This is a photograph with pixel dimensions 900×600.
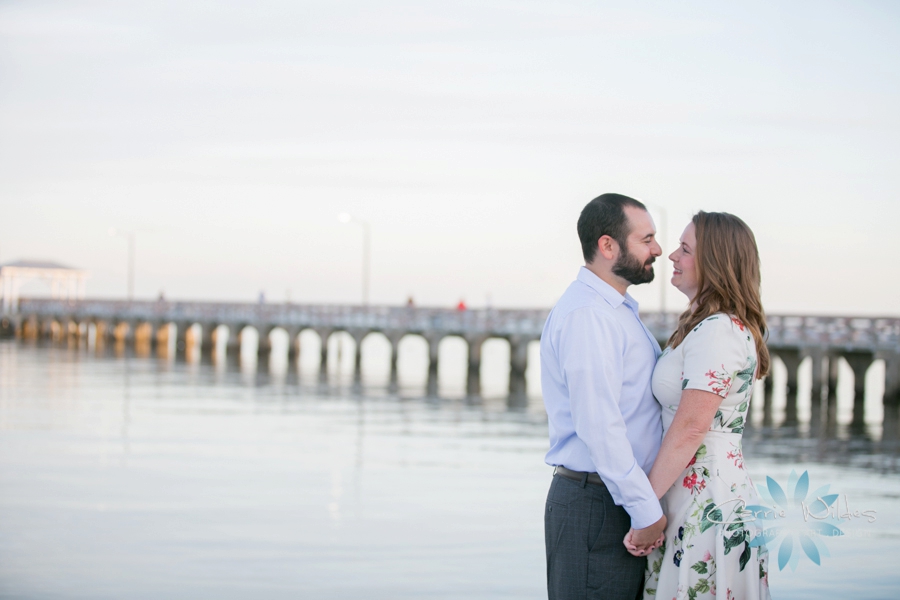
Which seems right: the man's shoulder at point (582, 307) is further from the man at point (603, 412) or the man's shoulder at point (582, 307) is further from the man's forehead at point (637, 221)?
the man's forehead at point (637, 221)

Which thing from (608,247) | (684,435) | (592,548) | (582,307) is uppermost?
(608,247)

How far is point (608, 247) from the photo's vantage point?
3797mm

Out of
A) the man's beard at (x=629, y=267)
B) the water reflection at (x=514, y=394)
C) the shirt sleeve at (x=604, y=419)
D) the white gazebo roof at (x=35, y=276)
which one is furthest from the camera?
the white gazebo roof at (x=35, y=276)

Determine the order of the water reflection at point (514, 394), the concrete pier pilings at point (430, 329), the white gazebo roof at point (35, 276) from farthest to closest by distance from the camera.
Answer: the white gazebo roof at point (35, 276), the concrete pier pilings at point (430, 329), the water reflection at point (514, 394)

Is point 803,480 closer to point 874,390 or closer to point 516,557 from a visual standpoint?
point 516,557

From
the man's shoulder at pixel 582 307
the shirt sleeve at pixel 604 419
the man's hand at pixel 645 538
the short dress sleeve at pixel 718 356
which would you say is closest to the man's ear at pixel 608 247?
the man's shoulder at pixel 582 307

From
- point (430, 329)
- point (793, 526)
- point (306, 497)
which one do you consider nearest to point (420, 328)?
point (430, 329)

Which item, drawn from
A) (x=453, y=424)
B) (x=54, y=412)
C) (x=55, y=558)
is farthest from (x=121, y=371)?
(x=55, y=558)

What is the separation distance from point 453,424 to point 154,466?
25.8ft

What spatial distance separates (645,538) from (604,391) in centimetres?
55

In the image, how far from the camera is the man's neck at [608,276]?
3.81m

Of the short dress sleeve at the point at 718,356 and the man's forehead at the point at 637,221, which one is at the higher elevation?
the man's forehead at the point at 637,221

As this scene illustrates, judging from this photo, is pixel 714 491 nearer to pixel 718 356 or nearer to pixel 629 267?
pixel 718 356

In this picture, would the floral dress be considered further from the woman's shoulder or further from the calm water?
the calm water
